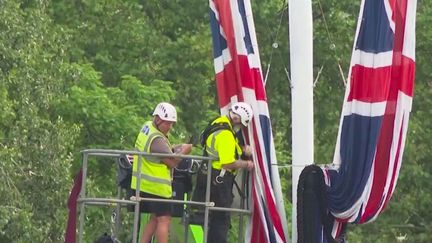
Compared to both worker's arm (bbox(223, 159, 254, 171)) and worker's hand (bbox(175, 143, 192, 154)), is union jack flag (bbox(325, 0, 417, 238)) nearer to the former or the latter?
worker's arm (bbox(223, 159, 254, 171))

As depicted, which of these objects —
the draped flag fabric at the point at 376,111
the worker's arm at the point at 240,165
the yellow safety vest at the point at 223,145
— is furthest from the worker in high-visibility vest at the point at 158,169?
the draped flag fabric at the point at 376,111

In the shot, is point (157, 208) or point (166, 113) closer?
point (166, 113)

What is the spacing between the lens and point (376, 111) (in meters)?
13.9

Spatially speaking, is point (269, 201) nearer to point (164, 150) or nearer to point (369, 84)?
point (164, 150)

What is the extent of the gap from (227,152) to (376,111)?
1.36 meters

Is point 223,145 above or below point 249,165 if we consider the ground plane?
above

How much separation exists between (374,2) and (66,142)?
11460mm

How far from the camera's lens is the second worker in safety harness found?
1427cm

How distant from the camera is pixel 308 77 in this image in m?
14.3

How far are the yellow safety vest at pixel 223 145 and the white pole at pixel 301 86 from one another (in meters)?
0.54

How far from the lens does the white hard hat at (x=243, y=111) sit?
47.2 ft

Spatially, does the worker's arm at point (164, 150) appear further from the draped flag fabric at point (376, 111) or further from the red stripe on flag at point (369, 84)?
the red stripe on flag at point (369, 84)

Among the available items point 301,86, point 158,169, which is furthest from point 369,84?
point 158,169

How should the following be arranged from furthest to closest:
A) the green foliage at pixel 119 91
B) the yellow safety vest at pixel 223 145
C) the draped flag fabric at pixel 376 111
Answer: the green foliage at pixel 119 91
the yellow safety vest at pixel 223 145
the draped flag fabric at pixel 376 111
